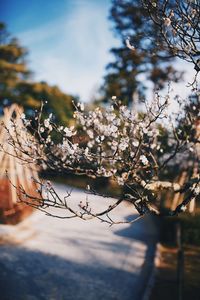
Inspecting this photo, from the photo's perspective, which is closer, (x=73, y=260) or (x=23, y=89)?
(x=73, y=260)

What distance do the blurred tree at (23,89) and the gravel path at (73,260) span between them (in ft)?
50.1

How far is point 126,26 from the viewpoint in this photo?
608 inches

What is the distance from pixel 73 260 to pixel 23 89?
21.2 metres

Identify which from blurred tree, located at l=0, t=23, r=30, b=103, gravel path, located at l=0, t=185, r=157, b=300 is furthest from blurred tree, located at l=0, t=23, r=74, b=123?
gravel path, located at l=0, t=185, r=157, b=300

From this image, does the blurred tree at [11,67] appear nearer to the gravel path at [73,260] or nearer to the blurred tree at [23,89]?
the blurred tree at [23,89]

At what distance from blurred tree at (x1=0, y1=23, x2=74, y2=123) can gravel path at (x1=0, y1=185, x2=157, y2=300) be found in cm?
1527

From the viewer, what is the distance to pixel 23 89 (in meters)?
26.9

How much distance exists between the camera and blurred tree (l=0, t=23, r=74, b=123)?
25.9 metres

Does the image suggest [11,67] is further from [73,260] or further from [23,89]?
[73,260]

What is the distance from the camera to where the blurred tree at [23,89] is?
85.1 feet

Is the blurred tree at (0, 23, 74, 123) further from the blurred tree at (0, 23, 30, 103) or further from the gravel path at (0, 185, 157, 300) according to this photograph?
the gravel path at (0, 185, 157, 300)

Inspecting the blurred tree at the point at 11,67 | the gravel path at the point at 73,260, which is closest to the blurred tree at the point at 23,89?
the blurred tree at the point at 11,67

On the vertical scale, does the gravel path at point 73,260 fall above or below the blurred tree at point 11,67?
below

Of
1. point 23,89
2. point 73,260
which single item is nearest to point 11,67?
point 23,89
